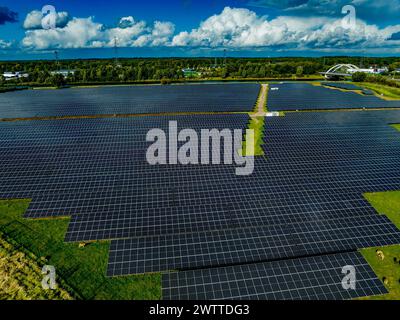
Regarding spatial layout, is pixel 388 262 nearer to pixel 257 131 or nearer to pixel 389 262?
pixel 389 262

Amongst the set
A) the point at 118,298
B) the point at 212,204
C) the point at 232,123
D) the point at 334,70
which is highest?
the point at 334,70

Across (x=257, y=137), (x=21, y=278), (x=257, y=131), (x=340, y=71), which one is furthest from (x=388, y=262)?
(x=340, y=71)

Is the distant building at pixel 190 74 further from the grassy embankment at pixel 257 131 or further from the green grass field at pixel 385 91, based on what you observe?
the green grass field at pixel 385 91

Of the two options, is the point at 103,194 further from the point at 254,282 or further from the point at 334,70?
the point at 334,70

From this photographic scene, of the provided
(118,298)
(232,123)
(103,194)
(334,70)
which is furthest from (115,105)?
(334,70)

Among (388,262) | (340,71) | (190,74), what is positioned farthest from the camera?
(340,71)
